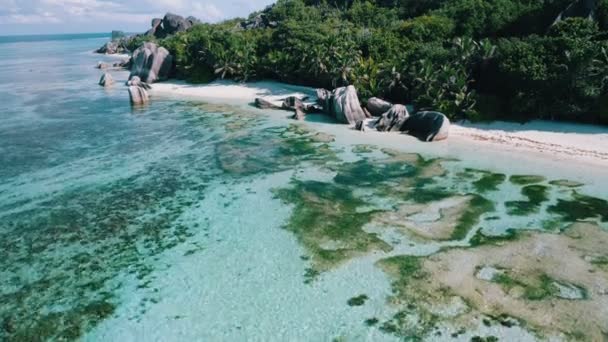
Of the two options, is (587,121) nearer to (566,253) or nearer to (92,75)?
(566,253)

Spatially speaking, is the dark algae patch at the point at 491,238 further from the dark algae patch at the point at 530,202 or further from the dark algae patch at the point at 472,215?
the dark algae patch at the point at 530,202

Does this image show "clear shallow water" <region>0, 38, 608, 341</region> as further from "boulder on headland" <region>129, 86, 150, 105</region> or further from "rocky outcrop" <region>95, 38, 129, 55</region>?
"rocky outcrop" <region>95, 38, 129, 55</region>

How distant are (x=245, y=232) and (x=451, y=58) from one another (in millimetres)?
24828

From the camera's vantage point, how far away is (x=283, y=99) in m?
45.9

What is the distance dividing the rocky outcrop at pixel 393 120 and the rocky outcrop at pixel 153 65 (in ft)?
131

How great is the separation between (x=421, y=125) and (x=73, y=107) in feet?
119

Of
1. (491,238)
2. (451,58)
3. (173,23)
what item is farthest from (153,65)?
(173,23)

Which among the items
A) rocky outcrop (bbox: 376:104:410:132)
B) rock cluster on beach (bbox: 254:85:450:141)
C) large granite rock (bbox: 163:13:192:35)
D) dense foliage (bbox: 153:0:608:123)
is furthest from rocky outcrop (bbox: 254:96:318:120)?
large granite rock (bbox: 163:13:192:35)

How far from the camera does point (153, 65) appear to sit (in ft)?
206

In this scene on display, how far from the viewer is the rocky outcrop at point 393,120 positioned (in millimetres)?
33781

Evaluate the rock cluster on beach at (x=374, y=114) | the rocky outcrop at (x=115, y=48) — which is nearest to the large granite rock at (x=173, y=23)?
the rocky outcrop at (x=115, y=48)

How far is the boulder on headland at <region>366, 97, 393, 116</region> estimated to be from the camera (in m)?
36.8

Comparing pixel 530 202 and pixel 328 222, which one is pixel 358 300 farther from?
pixel 530 202

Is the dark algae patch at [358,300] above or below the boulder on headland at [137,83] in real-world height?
below
